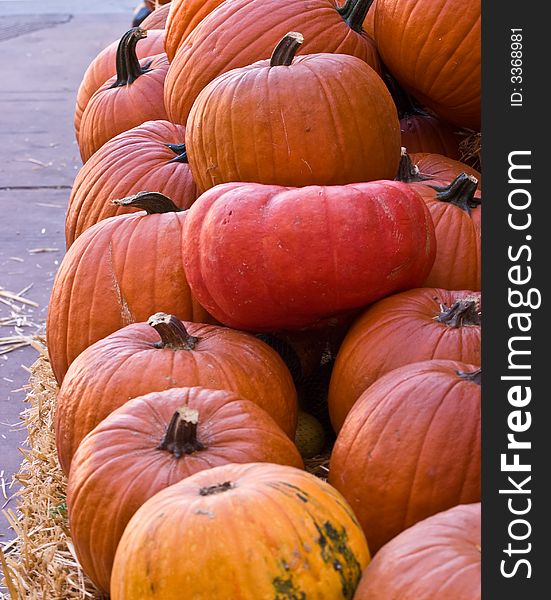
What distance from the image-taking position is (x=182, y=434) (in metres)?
1.56

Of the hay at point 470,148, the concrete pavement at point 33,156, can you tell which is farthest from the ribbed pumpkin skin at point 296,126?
the concrete pavement at point 33,156

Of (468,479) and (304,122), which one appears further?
(304,122)

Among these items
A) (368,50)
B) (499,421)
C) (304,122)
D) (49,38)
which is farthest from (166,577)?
(49,38)

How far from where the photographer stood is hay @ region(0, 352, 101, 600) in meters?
1.89

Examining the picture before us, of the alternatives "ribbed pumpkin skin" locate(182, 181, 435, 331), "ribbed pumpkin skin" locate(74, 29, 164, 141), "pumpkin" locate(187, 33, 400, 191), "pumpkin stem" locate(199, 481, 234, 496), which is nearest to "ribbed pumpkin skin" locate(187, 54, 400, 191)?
"pumpkin" locate(187, 33, 400, 191)

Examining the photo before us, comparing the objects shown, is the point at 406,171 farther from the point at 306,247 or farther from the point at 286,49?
the point at 306,247

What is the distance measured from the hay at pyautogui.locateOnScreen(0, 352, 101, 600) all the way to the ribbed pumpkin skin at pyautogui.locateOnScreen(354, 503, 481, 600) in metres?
0.78

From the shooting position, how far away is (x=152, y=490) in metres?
1.55

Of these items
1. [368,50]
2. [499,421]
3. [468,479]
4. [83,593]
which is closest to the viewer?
[499,421]

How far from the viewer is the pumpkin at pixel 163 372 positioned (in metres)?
1.89

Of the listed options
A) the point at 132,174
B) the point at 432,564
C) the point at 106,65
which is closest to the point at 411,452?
the point at 432,564

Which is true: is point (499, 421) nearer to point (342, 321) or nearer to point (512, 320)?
point (512, 320)

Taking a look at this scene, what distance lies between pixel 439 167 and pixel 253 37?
2.11 ft

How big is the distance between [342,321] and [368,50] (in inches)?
38.7
